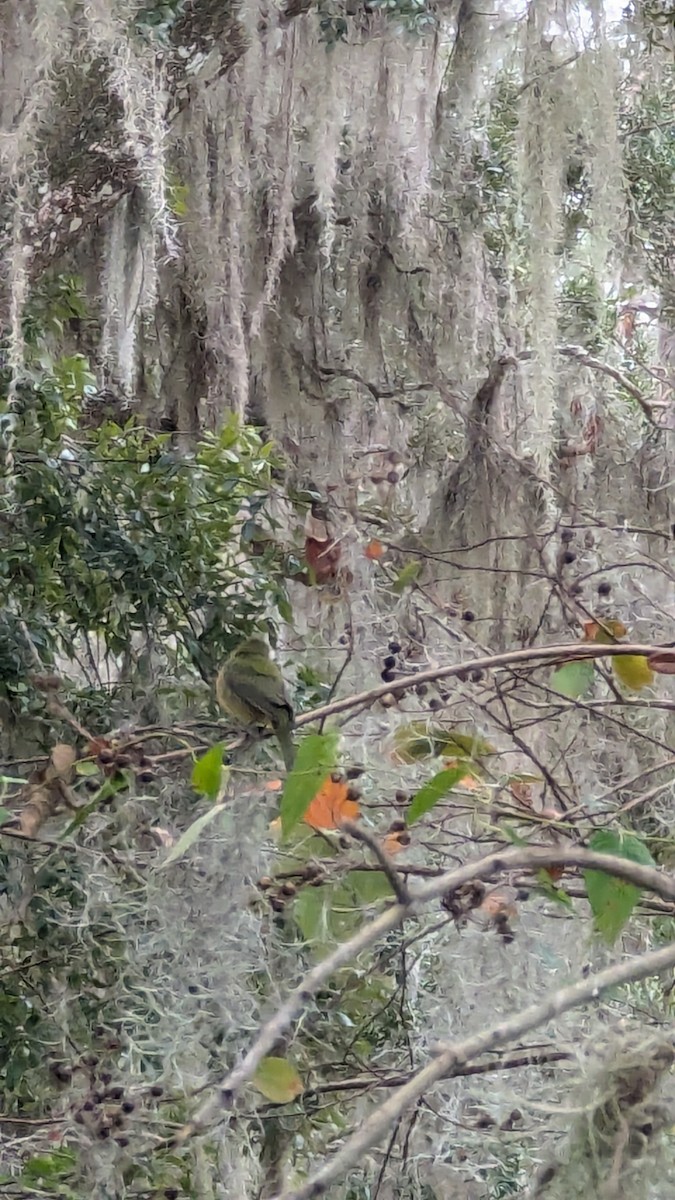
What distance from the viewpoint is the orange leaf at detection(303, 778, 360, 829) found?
750 millimetres

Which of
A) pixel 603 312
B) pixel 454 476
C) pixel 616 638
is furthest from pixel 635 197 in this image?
pixel 616 638

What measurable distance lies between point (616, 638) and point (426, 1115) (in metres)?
0.45

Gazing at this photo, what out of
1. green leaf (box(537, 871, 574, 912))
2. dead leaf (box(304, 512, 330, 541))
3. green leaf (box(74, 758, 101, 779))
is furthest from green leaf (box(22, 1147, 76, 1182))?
dead leaf (box(304, 512, 330, 541))

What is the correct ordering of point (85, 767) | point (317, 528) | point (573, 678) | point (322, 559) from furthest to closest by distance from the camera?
point (317, 528)
point (322, 559)
point (85, 767)
point (573, 678)

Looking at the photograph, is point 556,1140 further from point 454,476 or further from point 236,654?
point 454,476

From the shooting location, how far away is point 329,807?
76 cm

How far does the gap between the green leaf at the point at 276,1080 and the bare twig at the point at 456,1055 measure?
0.34 feet

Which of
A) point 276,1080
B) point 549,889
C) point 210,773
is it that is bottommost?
point 276,1080

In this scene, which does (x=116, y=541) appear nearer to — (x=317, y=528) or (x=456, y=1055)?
(x=317, y=528)

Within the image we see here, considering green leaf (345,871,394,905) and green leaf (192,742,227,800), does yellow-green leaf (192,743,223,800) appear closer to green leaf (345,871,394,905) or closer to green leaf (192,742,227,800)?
green leaf (192,742,227,800)

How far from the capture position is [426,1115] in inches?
33.5

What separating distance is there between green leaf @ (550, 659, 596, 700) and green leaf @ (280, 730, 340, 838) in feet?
0.87

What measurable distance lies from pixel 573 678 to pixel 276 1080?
1.28 feet

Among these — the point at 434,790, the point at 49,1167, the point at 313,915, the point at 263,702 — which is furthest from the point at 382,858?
the point at 49,1167
